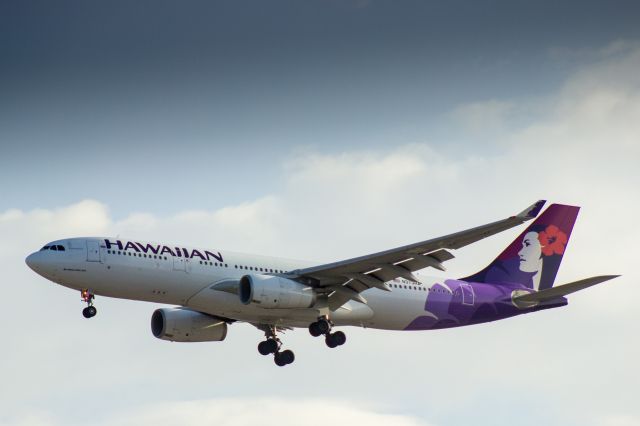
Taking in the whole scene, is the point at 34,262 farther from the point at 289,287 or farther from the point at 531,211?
the point at 531,211

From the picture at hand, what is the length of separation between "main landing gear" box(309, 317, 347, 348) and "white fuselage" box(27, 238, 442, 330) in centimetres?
39

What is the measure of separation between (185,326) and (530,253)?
15256mm

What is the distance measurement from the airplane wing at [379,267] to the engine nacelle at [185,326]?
5.79 m

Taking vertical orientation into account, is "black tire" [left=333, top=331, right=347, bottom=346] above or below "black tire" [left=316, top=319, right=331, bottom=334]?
below

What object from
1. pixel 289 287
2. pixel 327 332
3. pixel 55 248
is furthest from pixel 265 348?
pixel 55 248

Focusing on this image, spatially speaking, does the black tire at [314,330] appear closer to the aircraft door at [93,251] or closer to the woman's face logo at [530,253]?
the aircraft door at [93,251]

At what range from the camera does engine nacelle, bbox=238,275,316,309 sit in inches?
1494

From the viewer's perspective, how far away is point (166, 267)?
38.0 metres

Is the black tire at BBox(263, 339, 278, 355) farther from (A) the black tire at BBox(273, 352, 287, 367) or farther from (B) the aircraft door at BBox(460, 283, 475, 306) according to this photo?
(B) the aircraft door at BBox(460, 283, 475, 306)

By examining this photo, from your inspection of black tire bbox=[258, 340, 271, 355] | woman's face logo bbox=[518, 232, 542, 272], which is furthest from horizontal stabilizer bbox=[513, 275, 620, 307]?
black tire bbox=[258, 340, 271, 355]

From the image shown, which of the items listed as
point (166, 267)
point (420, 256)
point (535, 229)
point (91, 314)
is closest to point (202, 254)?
point (166, 267)

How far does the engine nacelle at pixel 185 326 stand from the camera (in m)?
43.3

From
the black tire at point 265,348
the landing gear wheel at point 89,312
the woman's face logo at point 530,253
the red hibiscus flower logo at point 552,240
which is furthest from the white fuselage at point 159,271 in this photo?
the red hibiscus flower logo at point 552,240

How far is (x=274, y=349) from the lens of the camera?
43.1 meters
